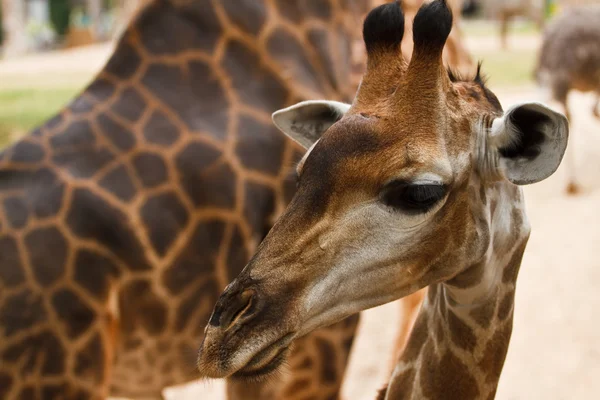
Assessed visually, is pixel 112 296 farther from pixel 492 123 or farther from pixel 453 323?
pixel 492 123

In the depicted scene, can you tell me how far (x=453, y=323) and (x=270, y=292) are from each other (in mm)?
628

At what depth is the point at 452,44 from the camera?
4.76 m

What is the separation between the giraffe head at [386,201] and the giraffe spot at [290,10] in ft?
6.12

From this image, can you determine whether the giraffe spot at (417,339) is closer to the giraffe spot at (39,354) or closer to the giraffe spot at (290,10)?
the giraffe spot at (39,354)

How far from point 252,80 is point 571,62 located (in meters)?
5.14

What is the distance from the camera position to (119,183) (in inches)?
134

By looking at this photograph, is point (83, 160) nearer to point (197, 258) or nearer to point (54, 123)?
point (54, 123)

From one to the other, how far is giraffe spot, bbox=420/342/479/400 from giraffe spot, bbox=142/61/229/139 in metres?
1.70

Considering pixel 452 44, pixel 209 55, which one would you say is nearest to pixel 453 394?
pixel 209 55

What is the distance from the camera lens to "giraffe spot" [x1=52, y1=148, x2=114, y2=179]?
3.38 m

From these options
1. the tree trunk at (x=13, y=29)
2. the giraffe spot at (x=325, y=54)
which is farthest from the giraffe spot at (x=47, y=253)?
the tree trunk at (x=13, y=29)

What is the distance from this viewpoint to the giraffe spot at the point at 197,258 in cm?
339

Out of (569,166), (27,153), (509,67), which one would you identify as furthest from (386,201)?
(509,67)

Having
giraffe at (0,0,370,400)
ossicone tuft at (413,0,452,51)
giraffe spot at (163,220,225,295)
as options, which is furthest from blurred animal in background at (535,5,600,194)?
ossicone tuft at (413,0,452,51)
